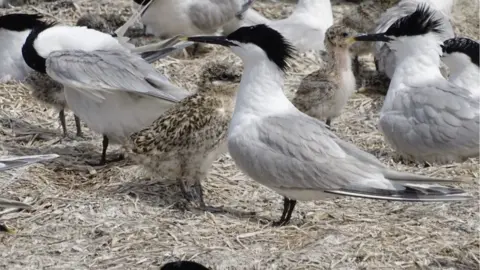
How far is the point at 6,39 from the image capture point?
6488 mm

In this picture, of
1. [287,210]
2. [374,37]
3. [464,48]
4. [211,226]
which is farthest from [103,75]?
[464,48]

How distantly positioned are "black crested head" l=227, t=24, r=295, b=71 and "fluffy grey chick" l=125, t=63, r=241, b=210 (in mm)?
320

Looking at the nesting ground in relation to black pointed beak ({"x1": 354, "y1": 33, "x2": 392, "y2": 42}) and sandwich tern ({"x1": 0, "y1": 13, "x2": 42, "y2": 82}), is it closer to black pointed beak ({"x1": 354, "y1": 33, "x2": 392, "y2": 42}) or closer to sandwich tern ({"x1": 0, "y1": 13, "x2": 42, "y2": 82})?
black pointed beak ({"x1": 354, "y1": 33, "x2": 392, "y2": 42})

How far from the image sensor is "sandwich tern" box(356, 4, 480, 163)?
518 centimetres

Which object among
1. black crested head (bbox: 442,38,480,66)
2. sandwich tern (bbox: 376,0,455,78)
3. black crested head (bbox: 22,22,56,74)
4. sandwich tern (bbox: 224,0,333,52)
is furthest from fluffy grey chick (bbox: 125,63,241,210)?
sandwich tern (bbox: 224,0,333,52)

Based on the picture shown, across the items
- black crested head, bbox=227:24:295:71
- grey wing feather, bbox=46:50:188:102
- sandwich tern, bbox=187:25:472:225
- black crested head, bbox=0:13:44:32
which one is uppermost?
black crested head, bbox=227:24:295:71

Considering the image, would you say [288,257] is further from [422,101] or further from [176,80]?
[176,80]

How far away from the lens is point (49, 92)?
18.2 feet

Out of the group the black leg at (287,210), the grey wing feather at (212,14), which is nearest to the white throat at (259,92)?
the black leg at (287,210)

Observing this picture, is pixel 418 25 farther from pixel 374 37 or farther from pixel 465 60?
pixel 465 60

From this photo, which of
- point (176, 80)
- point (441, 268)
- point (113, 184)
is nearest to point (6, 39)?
point (176, 80)

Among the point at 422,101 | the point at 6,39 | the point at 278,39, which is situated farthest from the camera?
the point at 6,39

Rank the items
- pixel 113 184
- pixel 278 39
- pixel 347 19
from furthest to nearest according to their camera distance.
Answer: pixel 347 19
pixel 113 184
pixel 278 39

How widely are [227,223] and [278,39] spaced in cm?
86
